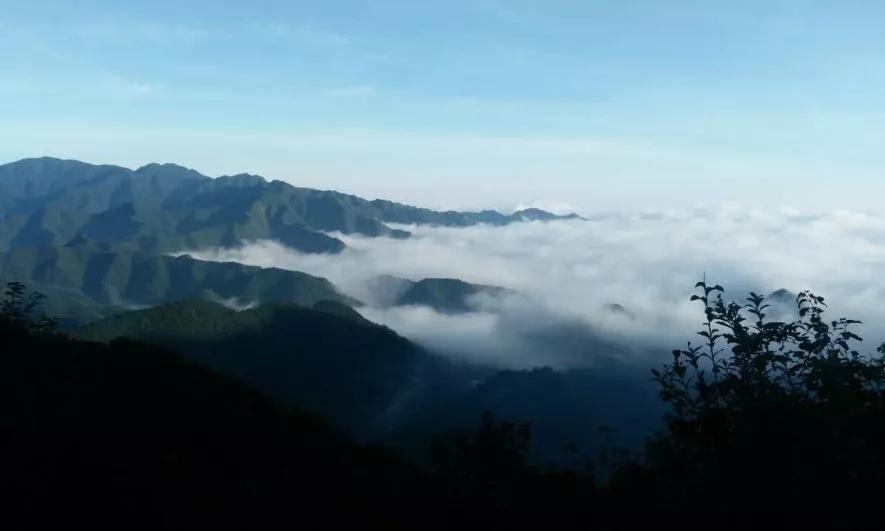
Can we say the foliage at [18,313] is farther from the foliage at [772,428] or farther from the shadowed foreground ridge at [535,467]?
the foliage at [772,428]

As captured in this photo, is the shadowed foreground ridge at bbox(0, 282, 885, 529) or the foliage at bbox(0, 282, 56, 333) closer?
the shadowed foreground ridge at bbox(0, 282, 885, 529)

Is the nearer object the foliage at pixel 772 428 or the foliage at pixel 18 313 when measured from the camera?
the foliage at pixel 772 428

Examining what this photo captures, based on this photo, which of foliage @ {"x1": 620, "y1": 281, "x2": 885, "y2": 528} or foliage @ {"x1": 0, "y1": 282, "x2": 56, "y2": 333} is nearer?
foliage @ {"x1": 620, "y1": 281, "x2": 885, "y2": 528}

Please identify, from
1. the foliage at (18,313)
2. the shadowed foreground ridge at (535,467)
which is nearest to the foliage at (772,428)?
the shadowed foreground ridge at (535,467)

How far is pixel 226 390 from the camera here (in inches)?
1339

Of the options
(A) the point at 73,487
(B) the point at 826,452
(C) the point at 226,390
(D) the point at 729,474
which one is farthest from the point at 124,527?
(C) the point at 226,390

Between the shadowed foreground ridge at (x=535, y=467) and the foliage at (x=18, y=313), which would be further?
the foliage at (x=18, y=313)

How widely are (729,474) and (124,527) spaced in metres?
13.2

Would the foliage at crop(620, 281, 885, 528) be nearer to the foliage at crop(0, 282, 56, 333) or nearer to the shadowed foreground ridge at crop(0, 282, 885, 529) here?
the shadowed foreground ridge at crop(0, 282, 885, 529)

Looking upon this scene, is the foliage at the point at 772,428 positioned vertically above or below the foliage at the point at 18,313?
above

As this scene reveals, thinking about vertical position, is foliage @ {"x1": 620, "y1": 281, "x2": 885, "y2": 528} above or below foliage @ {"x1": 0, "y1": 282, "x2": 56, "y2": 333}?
above

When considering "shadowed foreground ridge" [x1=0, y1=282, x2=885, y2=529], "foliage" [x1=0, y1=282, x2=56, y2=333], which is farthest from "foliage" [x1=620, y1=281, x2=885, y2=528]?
"foliage" [x1=0, y1=282, x2=56, y2=333]

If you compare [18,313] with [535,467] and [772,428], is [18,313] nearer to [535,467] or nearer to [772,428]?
[535,467]

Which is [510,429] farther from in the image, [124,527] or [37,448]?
[37,448]
